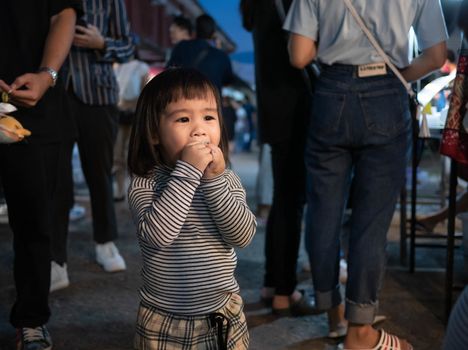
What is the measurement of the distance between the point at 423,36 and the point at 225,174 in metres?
1.05

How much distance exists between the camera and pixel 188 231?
162cm

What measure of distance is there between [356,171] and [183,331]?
3.36ft

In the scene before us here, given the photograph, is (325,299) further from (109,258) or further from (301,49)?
(109,258)

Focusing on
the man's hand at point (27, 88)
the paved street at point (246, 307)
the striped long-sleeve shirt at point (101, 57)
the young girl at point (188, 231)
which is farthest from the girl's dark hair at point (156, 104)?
the striped long-sleeve shirt at point (101, 57)

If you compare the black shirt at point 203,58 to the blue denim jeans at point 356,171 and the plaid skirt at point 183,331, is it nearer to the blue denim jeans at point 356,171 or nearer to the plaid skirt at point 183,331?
the blue denim jeans at point 356,171

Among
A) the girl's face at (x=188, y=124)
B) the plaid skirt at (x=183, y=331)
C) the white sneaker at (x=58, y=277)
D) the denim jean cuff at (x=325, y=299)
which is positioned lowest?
the white sneaker at (x=58, y=277)

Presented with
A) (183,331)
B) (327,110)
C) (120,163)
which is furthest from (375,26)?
(120,163)

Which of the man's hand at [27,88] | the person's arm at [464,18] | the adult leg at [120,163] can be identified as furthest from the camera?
the adult leg at [120,163]

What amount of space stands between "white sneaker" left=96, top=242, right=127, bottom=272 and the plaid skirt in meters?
1.85

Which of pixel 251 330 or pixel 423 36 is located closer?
pixel 423 36

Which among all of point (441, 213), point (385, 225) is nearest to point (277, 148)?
point (385, 225)

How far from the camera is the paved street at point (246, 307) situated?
99.7 inches

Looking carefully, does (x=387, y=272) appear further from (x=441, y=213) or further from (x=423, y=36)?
(x=423, y=36)

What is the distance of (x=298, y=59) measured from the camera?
234cm
